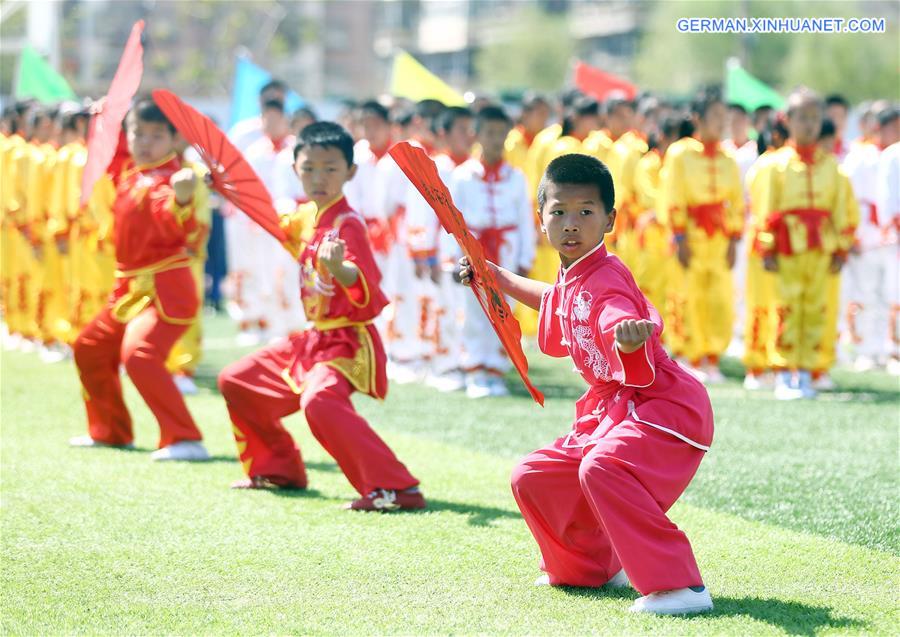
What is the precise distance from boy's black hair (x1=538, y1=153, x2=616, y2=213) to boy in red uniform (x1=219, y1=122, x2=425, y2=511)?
63.1 inches

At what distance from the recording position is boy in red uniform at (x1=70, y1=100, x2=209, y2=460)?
770 cm

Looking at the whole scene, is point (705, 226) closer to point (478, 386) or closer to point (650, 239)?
point (650, 239)

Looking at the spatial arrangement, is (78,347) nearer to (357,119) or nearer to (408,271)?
(408,271)

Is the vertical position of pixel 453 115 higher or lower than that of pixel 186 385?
higher

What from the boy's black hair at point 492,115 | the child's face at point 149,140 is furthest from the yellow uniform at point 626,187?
the child's face at point 149,140

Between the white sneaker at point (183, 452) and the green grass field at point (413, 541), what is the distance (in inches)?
4.8

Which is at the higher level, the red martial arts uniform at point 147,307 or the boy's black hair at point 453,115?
the boy's black hair at point 453,115

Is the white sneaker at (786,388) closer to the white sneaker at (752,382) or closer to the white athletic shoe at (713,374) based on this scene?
the white sneaker at (752,382)

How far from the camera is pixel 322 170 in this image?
6672 mm

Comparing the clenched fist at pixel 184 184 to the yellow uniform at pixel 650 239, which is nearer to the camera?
the clenched fist at pixel 184 184

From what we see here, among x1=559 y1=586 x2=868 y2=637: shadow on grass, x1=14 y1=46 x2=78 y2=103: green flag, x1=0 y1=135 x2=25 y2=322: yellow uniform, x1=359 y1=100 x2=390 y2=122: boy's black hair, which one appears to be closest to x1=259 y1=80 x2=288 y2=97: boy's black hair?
x1=359 y1=100 x2=390 y2=122: boy's black hair

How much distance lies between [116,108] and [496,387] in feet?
13.9

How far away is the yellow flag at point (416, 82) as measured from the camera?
1249 cm

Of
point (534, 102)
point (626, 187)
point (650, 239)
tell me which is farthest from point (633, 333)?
point (534, 102)
